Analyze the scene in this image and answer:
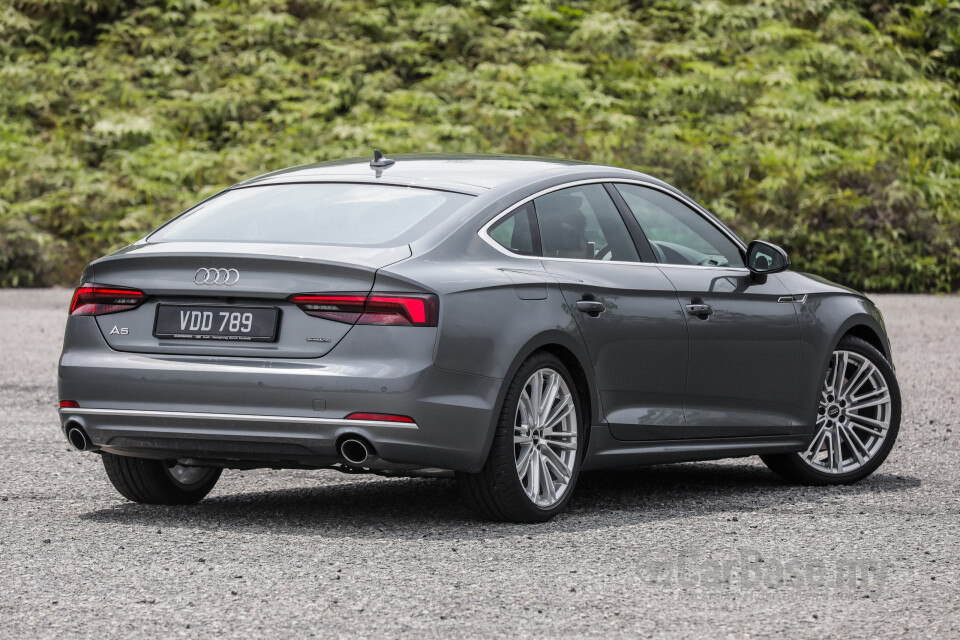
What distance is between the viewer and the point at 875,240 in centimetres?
2067

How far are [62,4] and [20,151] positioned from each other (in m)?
5.13

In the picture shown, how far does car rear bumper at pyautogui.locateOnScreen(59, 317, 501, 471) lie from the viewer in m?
5.50

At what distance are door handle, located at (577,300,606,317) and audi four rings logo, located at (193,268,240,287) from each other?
1421 millimetres

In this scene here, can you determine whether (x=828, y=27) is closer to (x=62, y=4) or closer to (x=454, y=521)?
(x=62, y=4)

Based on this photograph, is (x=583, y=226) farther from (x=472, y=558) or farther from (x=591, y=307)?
(x=472, y=558)

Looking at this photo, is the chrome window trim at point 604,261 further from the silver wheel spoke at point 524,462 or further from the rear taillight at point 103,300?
the rear taillight at point 103,300

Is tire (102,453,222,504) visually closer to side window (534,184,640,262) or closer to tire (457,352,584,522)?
tire (457,352,584,522)

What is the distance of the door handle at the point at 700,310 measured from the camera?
22.1 ft

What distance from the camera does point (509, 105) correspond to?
23828 mm

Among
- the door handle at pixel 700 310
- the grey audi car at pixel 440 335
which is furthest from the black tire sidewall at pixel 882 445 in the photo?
the door handle at pixel 700 310

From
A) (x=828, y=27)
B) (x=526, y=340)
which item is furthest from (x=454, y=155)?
(x=828, y=27)

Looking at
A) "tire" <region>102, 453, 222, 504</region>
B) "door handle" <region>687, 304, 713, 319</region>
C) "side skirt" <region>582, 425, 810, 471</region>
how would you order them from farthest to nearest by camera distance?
1. "door handle" <region>687, 304, 713, 319</region>
2. "tire" <region>102, 453, 222, 504</region>
3. "side skirt" <region>582, 425, 810, 471</region>

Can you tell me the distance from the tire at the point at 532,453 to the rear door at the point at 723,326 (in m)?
0.84

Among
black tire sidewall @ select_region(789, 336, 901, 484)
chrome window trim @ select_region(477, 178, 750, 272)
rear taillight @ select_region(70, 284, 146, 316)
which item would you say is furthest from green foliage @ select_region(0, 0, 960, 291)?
A: rear taillight @ select_region(70, 284, 146, 316)
